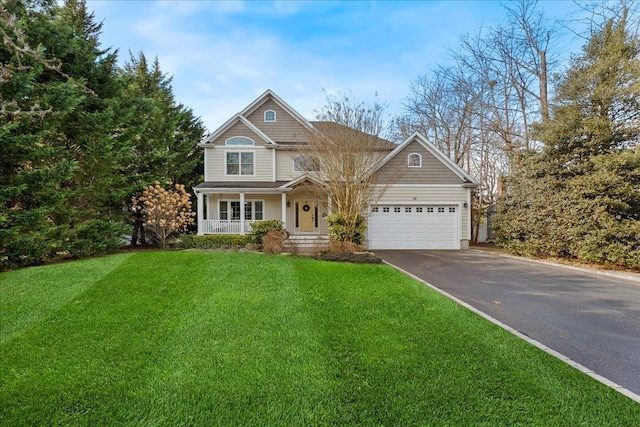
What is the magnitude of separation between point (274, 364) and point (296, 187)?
39.5 ft

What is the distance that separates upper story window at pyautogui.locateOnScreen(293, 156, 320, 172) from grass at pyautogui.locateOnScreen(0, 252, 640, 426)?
7073 mm

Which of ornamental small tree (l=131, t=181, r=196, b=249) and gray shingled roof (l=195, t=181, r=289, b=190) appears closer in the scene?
ornamental small tree (l=131, t=181, r=196, b=249)

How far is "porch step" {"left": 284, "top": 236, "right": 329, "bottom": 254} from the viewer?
1132 cm

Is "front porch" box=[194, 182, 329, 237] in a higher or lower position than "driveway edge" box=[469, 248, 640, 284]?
higher

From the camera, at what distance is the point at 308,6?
36.3 ft

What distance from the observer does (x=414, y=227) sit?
47.9ft

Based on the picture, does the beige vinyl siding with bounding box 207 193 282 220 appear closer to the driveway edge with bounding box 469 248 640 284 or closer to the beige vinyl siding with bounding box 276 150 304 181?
the beige vinyl siding with bounding box 276 150 304 181

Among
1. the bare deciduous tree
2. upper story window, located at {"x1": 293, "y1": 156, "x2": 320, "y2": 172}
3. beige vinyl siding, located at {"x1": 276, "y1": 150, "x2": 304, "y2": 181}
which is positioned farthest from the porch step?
beige vinyl siding, located at {"x1": 276, "y1": 150, "x2": 304, "y2": 181}

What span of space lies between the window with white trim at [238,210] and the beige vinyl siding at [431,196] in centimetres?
670

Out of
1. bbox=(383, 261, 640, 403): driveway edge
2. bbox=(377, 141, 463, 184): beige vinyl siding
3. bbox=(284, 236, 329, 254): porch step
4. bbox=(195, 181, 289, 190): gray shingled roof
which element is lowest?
bbox=(383, 261, 640, 403): driveway edge

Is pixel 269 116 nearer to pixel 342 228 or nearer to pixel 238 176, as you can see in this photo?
pixel 238 176

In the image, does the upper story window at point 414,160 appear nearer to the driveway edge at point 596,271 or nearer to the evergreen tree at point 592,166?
the evergreen tree at point 592,166

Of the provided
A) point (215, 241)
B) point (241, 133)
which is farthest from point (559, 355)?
point (241, 133)

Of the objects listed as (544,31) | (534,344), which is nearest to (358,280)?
(534,344)
